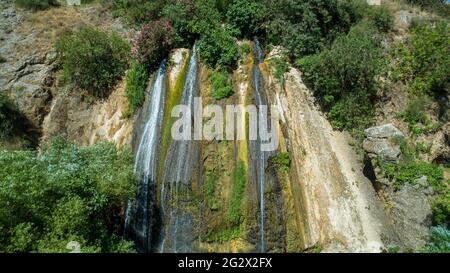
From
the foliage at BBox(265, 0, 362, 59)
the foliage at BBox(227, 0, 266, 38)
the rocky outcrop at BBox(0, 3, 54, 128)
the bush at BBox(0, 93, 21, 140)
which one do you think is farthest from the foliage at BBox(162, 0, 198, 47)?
the bush at BBox(0, 93, 21, 140)

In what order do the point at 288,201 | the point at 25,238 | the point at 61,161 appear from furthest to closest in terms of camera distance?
the point at 288,201 → the point at 61,161 → the point at 25,238

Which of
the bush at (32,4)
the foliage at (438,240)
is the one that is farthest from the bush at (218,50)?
the bush at (32,4)

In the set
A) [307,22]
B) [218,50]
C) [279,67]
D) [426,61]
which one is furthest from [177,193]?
[426,61]

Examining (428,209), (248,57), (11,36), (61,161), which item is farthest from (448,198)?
(11,36)

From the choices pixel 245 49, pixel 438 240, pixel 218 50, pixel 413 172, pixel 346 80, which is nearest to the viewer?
pixel 438 240

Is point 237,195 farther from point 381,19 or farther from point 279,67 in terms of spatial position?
point 381,19

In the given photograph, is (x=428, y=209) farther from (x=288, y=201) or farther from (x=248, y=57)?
(x=248, y=57)
